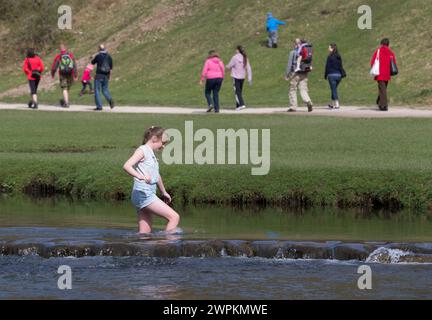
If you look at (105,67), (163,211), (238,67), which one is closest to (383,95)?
(238,67)

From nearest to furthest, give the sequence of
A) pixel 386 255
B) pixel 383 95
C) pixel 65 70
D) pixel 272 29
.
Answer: pixel 386 255
pixel 383 95
pixel 65 70
pixel 272 29

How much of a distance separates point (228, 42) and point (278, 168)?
29145 mm

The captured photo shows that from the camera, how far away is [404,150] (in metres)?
24.6

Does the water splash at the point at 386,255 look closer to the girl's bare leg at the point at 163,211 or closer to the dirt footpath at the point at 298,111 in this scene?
the girl's bare leg at the point at 163,211

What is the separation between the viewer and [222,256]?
15711 mm

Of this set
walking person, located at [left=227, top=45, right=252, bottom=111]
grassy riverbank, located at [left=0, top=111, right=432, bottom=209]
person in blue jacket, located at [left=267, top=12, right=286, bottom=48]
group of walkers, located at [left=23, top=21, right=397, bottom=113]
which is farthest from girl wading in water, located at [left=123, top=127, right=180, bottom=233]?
person in blue jacket, located at [left=267, top=12, right=286, bottom=48]

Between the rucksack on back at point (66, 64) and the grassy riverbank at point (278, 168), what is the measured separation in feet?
24.8

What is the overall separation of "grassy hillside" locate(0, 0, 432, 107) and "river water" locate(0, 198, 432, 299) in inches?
748

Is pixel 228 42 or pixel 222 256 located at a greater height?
pixel 228 42

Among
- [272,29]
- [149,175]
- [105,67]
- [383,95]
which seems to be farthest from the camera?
[272,29]

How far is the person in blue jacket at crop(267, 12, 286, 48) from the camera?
156ft

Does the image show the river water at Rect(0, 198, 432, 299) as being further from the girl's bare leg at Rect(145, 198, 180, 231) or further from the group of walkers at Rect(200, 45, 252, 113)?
the group of walkers at Rect(200, 45, 252, 113)

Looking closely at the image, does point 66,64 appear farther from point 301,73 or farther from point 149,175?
point 149,175
